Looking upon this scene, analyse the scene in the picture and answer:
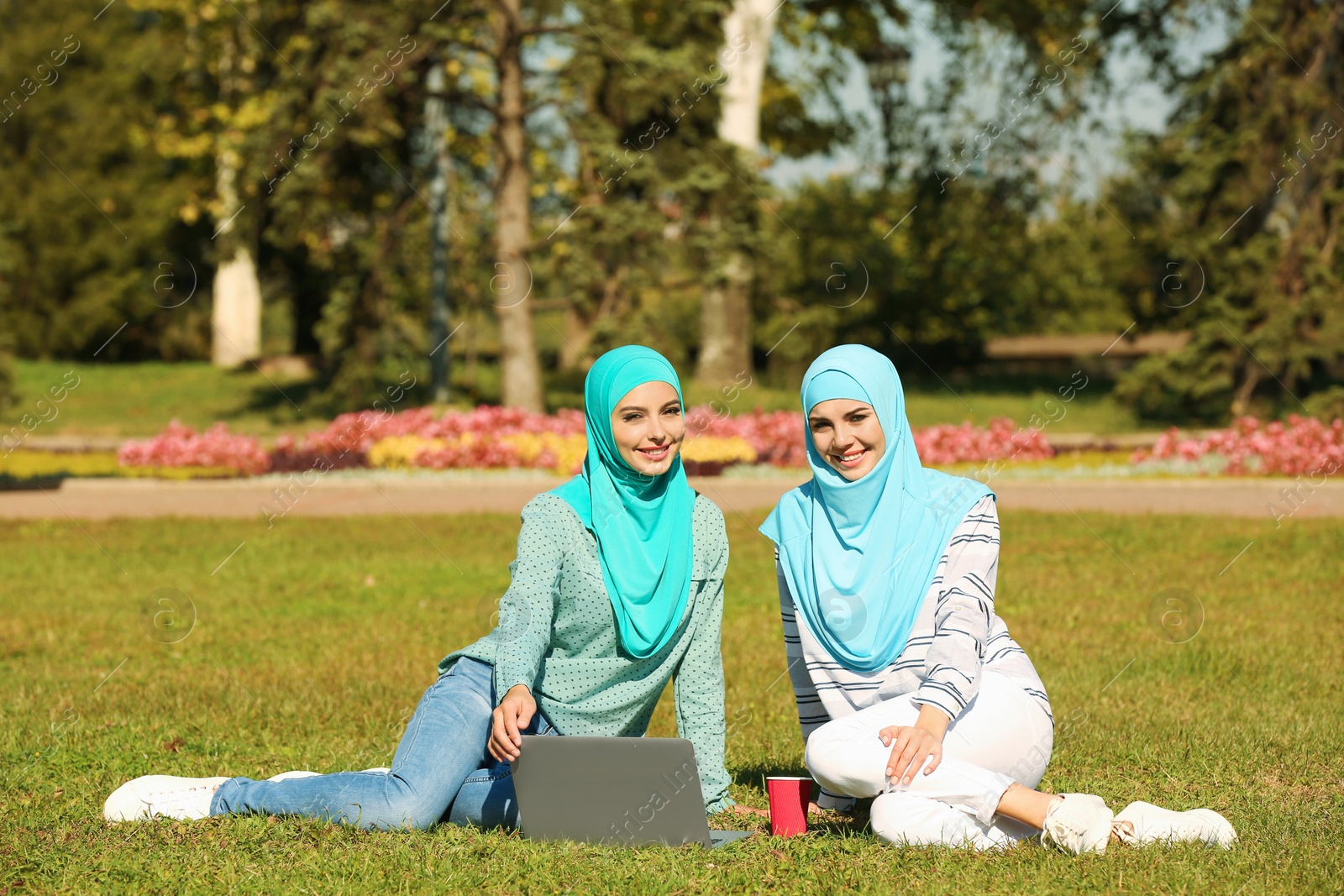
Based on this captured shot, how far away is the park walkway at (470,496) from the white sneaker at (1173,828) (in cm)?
660

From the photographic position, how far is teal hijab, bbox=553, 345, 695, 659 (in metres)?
3.60

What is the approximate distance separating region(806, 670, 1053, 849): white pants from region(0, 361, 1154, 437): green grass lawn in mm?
14132

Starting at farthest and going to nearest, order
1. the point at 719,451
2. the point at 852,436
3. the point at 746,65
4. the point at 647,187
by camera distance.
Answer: the point at 746,65 < the point at 647,187 < the point at 719,451 < the point at 852,436

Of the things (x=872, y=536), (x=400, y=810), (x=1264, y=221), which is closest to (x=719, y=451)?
(x=1264, y=221)

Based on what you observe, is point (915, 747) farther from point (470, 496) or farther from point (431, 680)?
point (470, 496)

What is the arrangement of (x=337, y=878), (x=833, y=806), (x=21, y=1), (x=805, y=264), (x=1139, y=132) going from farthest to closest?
1. (x=21, y=1)
2. (x=805, y=264)
3. (x=1139, y=132)
4. (x=833, y=806)
5. (x=337, y=878)

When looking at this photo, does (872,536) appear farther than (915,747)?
Yes

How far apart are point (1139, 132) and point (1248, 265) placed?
513 centimetres

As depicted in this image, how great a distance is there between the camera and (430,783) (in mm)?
3588

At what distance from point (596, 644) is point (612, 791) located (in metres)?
0.45

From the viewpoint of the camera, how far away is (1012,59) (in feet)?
71.2

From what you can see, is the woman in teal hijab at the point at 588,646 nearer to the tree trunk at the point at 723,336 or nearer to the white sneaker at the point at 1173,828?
the white sneaker at the point at 1173,828

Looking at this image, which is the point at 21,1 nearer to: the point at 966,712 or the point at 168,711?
the point at 168,711

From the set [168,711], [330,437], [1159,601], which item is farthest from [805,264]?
[168,711]
